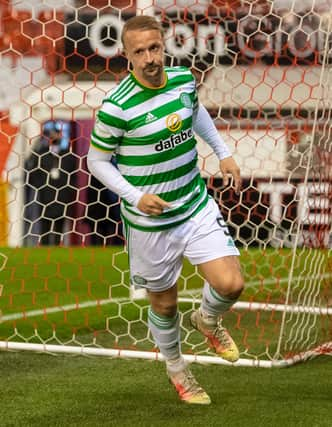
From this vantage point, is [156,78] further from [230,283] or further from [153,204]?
[230,283]

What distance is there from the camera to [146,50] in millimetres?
4645

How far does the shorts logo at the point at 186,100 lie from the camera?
15.9 ft

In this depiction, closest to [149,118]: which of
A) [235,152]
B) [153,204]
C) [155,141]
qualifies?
[155,141]

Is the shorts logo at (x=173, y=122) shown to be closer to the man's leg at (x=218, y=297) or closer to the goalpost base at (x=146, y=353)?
the man's leg at (x=218, y=297)

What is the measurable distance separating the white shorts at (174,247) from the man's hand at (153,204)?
1.35 ft

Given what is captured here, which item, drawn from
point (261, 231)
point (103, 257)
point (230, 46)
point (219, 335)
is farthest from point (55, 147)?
point (219, 335)

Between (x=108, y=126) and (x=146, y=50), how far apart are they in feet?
1.09

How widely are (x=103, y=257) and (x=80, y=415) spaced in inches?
267

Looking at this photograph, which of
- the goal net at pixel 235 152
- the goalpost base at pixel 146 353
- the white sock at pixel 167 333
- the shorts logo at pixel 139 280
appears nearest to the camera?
the shorts logo at pixel 139 280

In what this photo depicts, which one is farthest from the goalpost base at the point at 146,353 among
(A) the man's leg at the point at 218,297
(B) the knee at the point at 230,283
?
(B) the knee at the point at 230,283

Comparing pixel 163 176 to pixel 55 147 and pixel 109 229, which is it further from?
pixel 109 229

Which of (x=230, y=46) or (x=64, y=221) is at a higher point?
(x=230, y=46)

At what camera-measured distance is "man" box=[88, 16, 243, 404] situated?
470 centimetres

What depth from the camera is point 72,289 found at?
9.09m
